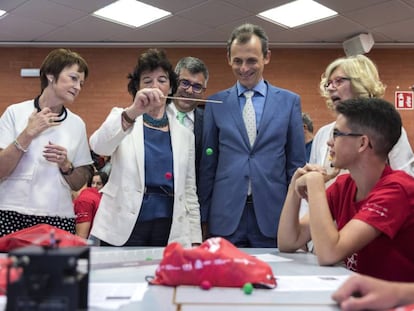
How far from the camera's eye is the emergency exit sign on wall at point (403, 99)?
6522 millimetres

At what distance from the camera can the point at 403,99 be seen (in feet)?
21.5

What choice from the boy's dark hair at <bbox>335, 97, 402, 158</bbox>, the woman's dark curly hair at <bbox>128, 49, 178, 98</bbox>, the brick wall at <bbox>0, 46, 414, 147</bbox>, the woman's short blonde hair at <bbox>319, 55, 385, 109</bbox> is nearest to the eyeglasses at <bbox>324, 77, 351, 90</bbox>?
the woman's short blonde hair at <bbox>319, 55, 385, 109</bbox>

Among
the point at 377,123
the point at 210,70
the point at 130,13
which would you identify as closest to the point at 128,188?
the point at 377,123

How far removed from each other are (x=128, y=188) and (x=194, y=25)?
4130mm

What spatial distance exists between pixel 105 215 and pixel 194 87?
1038 millimetres

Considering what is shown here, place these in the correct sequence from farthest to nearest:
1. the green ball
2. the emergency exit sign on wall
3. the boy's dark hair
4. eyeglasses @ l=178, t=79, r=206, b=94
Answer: the emergency exit sign on wall, eyeglasses @ l=178, t=79, r=206, b=94, the boy's dark hair, the green ball

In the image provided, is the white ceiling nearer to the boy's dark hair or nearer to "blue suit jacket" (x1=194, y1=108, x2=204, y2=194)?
"blue suit jacket" (x1=194, y1=108, x2=204, y2=194)

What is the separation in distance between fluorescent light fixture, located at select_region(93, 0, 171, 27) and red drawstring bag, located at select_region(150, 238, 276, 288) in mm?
4406

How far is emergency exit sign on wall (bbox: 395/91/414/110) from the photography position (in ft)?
21.4

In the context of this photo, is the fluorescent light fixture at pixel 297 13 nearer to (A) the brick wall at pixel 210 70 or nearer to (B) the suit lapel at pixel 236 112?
(A) the brick wall at pixel 210 70

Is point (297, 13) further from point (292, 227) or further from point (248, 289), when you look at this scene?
point (248, 289)

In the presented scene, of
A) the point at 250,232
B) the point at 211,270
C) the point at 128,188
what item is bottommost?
the point at 250,232

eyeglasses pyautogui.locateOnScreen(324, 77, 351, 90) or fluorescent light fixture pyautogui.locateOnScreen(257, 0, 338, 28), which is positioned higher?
fluorescent light fixture pyautogui.locateOnScreen(257, 0, 338, 28)

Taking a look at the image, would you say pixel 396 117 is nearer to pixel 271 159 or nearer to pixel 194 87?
pixel 271 159
